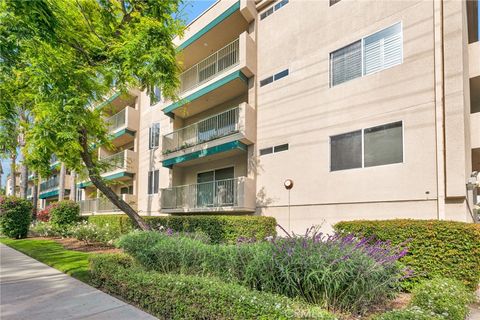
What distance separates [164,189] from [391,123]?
1160 centimetres

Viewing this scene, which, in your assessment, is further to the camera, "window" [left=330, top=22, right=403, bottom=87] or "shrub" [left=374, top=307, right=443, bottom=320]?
"window" [left=330, top=22, right=403, bottom=87]

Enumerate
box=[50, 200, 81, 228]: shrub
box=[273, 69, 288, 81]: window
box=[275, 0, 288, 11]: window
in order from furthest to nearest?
box=[50, 200, 81, 228]: shrub, box=[275, 0, 288, 11]: window, box=[273, 69, 288, 81]: window

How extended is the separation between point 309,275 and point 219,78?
37.0 ft

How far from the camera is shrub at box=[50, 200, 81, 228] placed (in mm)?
18672

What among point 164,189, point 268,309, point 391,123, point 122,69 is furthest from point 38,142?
point 391,123

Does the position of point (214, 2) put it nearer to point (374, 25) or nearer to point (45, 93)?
point (374, 25)

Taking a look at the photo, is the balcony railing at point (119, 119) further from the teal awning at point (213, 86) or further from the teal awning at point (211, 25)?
the teal awning at point (211, 25)

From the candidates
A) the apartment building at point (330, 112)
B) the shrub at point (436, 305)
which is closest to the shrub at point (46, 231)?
the apartment building at point (330, 112)

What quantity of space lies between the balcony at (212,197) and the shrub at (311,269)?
6.17m

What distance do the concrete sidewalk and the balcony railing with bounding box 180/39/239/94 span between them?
10496 millimetres

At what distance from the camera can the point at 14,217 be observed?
687 inches

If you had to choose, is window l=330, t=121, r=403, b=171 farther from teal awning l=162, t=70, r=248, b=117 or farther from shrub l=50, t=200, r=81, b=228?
shrub l=50, t=200, r=81, b=228

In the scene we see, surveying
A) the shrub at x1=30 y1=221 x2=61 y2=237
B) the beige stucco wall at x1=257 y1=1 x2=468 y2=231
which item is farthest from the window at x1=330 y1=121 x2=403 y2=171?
the shrub at x1=30 y1=221 x2=61 y2=237

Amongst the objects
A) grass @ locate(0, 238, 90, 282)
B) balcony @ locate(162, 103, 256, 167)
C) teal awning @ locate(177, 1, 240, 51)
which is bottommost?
grass @ locate(0, 238, 90, 282)
